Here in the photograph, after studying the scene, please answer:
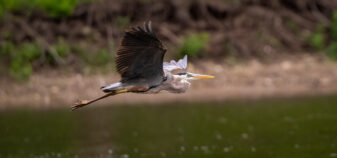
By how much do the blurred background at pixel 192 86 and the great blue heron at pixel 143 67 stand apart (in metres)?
3.11

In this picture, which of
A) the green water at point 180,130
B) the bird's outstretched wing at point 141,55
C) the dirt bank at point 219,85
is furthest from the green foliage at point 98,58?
the bird's outstretched wing at point 141,55

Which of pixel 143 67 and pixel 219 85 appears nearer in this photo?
pixel 143 67

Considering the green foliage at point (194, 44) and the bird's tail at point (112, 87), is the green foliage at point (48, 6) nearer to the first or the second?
the green foliage at point (194, 44)

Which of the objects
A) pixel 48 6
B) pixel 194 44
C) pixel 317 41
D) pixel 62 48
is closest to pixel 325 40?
pixel 317 41

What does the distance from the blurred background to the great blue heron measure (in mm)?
3112

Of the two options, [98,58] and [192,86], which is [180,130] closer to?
[192,86]

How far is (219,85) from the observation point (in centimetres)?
1711

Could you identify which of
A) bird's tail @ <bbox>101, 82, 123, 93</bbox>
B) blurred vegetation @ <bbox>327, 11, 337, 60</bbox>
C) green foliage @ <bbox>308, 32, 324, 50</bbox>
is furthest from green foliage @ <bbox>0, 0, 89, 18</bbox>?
bird's tail @ <bbox>101, 82, 123, 93</bbox>

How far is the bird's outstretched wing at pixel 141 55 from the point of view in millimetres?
7078

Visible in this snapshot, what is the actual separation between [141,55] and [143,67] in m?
0.29

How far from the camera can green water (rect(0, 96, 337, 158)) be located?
11273 millimetres

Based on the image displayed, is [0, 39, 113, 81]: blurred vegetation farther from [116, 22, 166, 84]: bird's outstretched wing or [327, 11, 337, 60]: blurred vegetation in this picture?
[116, 22, 166, 84]: bird's outstretched wing

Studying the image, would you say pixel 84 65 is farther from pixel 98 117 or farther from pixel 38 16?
pixel 98 117

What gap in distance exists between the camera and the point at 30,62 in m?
17.2
